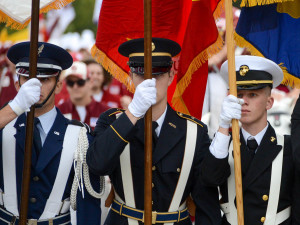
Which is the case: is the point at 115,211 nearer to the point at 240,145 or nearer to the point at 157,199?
the point at 157,199

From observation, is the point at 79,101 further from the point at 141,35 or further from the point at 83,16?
the point at 83,16

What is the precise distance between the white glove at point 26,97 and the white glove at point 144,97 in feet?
2.33

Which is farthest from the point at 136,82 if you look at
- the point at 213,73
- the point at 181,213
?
the point at 213,73

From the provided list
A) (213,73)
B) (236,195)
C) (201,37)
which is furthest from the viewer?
(213,73)

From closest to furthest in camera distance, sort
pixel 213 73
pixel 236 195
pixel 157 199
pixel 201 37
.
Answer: pixel 236 195 → pixel 157 199 → pixel 201 37 → pixel 213 73

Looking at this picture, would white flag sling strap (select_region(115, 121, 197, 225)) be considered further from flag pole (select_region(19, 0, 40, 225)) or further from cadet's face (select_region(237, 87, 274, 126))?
flag pole (select_region(19, 0, 40, 225))

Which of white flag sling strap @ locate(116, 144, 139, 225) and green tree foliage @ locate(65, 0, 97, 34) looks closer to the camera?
white flag sling strap @ locate(116, 144, 139, 225)

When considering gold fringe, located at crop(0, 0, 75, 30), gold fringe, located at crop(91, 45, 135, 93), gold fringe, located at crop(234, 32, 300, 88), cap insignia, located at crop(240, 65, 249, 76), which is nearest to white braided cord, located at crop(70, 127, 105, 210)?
gold fringe, located at crop(91, 45, 135, 93)

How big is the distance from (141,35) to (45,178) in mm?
1826

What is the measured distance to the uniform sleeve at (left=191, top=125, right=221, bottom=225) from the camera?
4996 mm

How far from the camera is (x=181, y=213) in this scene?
5.08 metres

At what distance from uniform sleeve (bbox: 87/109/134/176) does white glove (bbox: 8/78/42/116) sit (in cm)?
55

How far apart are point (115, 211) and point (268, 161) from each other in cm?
123

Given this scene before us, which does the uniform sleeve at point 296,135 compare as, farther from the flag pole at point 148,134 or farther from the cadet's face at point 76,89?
the cadet's face at point 76,89
